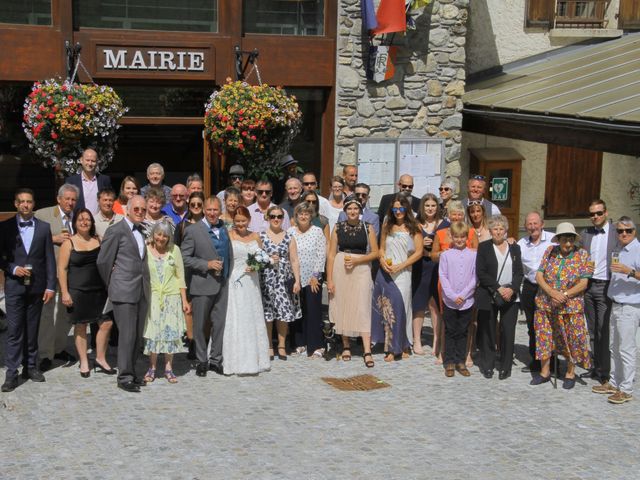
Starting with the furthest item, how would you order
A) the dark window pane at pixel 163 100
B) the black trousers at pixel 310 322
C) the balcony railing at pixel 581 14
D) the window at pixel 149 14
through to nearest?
the balcony railing at pixel 581 14, the dark window pane at pixel 163 100, the window at pixel 149 14, the black trousers at pixel 310 322

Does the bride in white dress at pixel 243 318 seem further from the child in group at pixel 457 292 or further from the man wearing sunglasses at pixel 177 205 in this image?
the child in group at pixel 457 292

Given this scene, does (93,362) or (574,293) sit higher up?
(574,293)

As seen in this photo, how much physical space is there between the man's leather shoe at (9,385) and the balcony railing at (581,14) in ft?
35.7

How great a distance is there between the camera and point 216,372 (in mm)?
9414

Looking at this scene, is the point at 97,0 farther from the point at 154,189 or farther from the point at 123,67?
the point at 154,189

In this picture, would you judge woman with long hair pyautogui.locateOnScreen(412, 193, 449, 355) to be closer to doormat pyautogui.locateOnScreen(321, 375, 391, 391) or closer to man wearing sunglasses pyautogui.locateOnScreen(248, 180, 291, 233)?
doormat pyautogui.locateOnScreen(321, 375, 391, 391)

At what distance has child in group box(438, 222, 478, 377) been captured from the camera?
9531mm

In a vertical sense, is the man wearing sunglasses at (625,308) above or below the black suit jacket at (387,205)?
below

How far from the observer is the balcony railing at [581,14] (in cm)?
1541

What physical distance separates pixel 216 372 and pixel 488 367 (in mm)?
2835

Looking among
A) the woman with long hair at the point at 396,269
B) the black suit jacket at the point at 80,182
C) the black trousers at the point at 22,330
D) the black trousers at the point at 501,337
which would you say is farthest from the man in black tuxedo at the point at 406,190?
the black trousers at the point at 22,330

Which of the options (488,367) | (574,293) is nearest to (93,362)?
(488,367)

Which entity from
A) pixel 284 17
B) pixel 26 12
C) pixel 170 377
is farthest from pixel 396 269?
pixel 26 12

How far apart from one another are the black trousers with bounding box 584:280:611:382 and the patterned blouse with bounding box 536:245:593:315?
1.22ft
